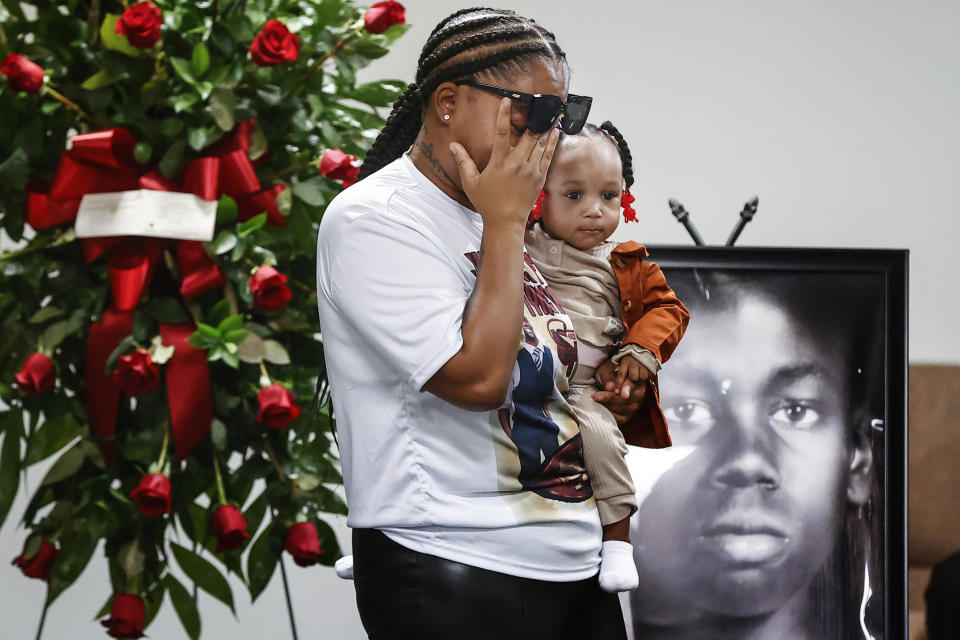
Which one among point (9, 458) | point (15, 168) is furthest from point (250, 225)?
point (9, 458)

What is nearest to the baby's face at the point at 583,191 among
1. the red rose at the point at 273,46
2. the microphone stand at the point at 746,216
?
the red rose at the point at 273,46

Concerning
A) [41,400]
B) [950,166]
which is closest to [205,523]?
[41,400]

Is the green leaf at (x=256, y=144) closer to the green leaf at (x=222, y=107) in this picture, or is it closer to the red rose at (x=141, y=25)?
the green leaf at (x=222, y=107)

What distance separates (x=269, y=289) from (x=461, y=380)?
31.2 inches

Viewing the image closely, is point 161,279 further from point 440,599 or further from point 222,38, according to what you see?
point 440,599

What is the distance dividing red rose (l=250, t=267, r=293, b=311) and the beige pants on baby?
558 mm

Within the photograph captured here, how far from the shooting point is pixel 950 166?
288cm

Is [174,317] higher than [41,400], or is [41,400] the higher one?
[174,317]

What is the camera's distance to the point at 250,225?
1.66 metres

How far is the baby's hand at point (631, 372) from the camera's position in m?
1.29

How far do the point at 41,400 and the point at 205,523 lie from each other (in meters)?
0.36

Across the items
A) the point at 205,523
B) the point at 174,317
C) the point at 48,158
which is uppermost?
the point at 48,158

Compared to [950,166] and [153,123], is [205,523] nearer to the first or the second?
[153,123]

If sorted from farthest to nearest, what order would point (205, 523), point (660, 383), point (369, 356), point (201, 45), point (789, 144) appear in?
point (789, 144) < point (660, 383) < point (205, 523) < point (201, 45) < point (369, 356)
